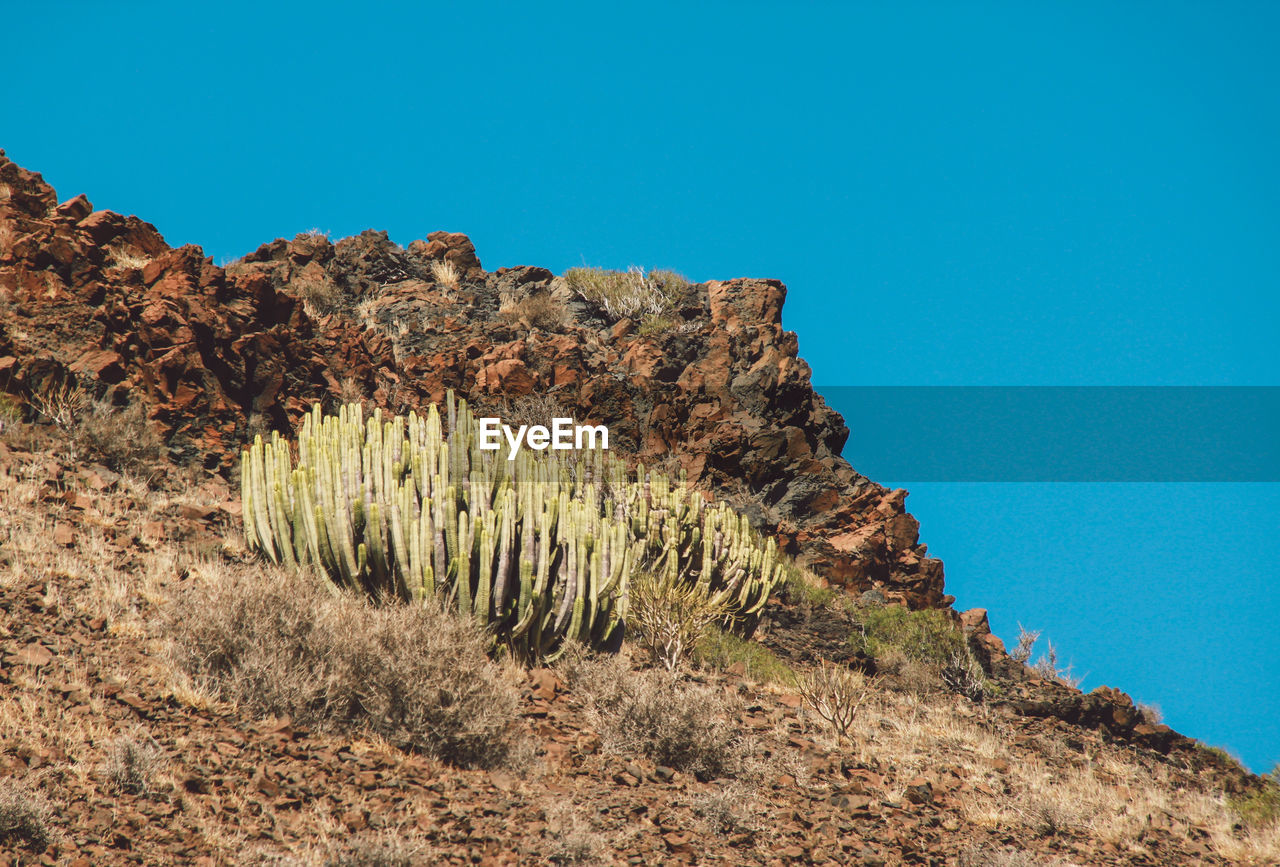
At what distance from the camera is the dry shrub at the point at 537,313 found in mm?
21547

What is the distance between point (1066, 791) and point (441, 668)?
6146 millimetres

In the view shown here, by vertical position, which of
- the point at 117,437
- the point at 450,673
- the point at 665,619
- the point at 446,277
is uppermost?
the point at 446,277

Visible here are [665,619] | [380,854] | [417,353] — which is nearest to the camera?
[380,854]

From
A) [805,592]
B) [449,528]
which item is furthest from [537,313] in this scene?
[449,528]

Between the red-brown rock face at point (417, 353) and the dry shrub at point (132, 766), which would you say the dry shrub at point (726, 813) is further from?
the red-brown rock face at point (417, 353)

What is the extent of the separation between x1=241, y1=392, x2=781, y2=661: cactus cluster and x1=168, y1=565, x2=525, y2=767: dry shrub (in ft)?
4.55

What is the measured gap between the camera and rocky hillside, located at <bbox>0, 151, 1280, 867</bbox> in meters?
6.35

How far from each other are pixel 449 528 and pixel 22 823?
4.68 m

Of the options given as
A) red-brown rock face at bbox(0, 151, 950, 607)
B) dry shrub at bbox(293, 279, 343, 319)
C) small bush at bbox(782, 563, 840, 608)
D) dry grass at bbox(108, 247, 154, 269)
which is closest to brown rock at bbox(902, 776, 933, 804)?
small bush at bbox(782, 563, 840, 608)

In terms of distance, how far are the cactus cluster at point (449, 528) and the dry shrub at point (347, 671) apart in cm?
139

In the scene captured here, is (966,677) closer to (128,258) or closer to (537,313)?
(537,313)

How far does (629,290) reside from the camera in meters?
22.7

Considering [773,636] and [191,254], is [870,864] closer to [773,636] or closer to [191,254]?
[773,636]

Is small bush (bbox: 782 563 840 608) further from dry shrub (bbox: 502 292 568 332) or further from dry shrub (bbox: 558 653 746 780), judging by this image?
dry shrub (bbox: 502 292 568 332)
